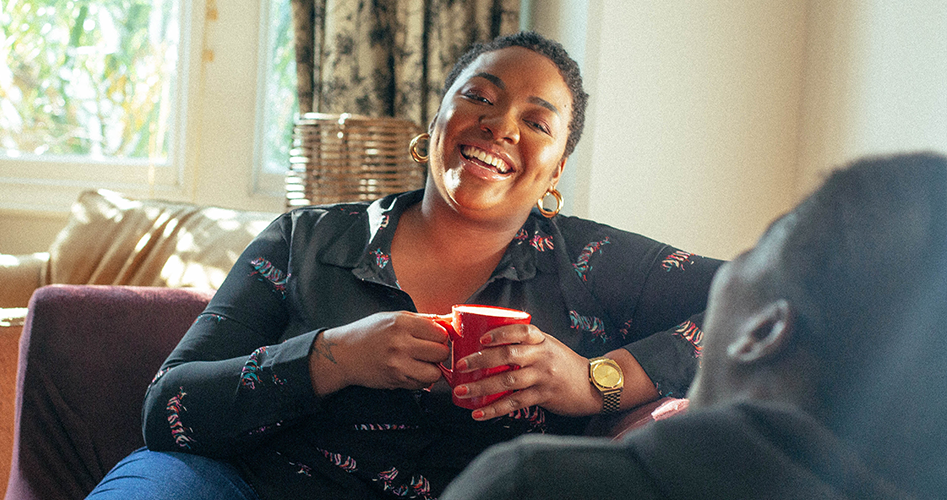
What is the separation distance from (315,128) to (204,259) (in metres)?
0.69


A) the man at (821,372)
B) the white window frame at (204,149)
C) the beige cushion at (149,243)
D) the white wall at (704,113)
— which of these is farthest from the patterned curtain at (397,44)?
the man at (821,372)

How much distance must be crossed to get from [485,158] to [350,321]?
34 cm

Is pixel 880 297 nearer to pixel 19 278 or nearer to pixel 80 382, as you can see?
pixel 80 382

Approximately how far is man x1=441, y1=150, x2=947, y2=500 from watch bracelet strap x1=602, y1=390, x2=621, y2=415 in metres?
0.79

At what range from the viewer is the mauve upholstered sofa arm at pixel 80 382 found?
1293 mm

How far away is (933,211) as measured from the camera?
0.27 meters

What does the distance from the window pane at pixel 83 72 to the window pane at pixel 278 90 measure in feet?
1.35

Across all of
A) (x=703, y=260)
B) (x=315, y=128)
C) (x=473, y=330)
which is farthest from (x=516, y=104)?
(x=315, y=128)

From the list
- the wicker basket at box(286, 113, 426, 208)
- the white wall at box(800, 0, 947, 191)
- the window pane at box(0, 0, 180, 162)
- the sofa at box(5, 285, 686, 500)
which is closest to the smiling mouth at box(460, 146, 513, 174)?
the white wall at box(800, 0, 947, 191)

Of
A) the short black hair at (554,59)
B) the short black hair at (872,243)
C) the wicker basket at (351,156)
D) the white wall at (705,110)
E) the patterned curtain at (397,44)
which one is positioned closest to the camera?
the short black hair at (872,243)

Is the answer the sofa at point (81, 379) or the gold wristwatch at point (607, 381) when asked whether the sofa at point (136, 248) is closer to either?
the sofa at point (81, 379)

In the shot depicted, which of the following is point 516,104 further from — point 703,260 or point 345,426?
point 345,426

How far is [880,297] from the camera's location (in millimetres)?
274

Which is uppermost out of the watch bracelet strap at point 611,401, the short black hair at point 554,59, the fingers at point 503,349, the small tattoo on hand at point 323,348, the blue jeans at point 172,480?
the short black hair at point 554,59
